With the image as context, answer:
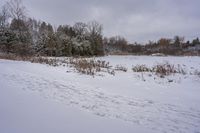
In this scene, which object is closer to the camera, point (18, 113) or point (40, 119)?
point (40, 119)

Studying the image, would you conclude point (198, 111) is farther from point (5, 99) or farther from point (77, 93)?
point (5, 99)

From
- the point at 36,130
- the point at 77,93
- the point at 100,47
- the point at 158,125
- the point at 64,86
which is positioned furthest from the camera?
the point at 100,47

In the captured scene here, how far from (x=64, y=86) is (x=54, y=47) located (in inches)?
987

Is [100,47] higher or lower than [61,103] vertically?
higher

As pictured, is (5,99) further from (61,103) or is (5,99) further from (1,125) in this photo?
(1,125)

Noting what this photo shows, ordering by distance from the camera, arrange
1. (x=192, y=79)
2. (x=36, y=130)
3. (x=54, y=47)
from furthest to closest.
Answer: (x=54, y=47), (x=192, y=79), (x=36, y=130)

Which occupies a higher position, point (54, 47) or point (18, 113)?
point (54, 47)

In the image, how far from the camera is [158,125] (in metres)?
3.37

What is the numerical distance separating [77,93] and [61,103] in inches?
38.8

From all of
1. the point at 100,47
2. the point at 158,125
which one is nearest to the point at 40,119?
the point at 158,125

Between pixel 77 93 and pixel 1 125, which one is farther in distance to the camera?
pixel 77 93

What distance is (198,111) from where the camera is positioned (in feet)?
13.7

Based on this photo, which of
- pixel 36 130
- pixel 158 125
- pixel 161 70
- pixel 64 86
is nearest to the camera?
pixel 36 130

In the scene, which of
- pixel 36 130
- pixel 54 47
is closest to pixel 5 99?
pixel 36 130
